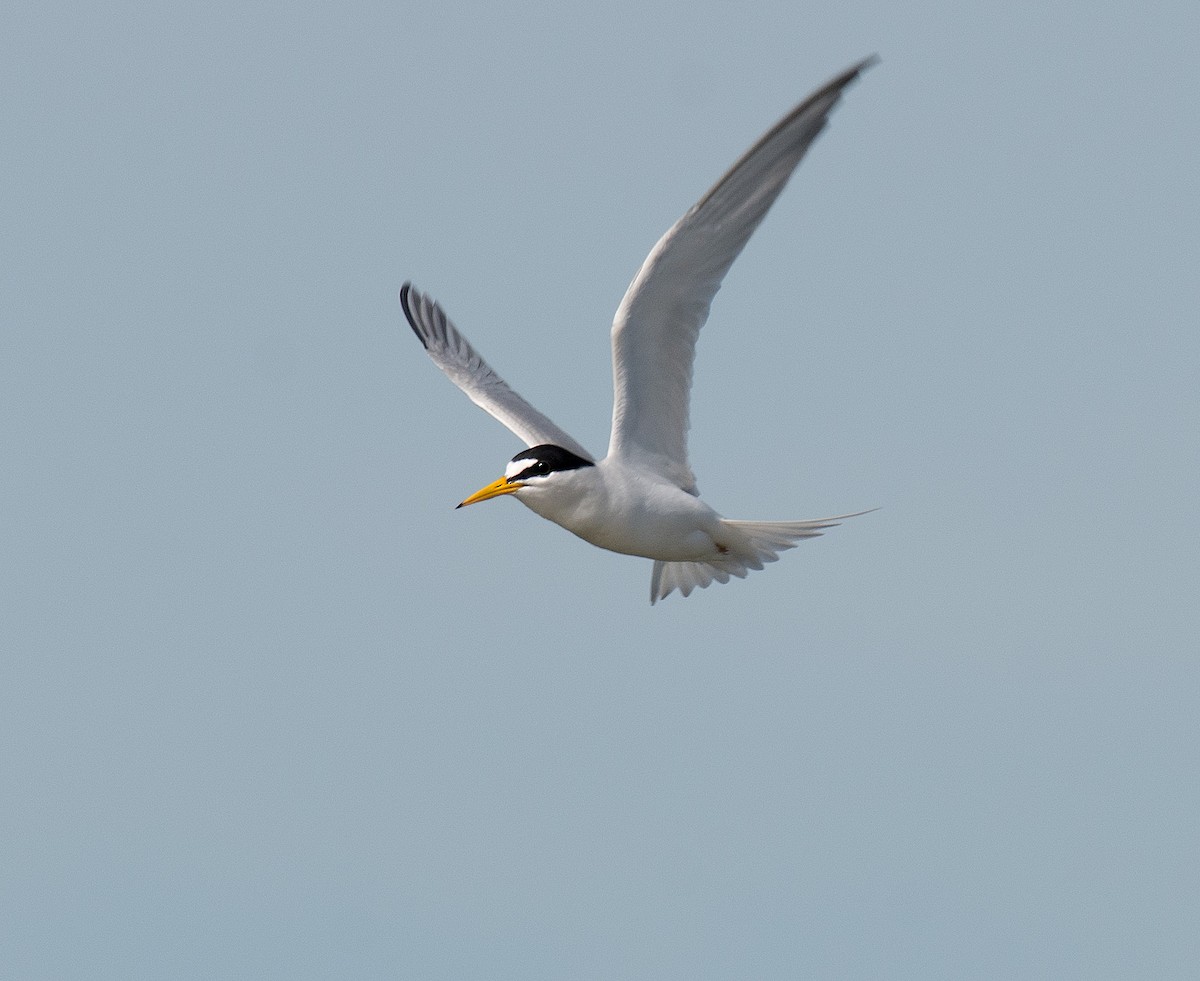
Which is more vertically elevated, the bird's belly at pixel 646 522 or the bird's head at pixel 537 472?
the bird's head at pixel 537 472

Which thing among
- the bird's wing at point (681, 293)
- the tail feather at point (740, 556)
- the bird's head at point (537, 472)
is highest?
the bird's wing at point (681, 293)

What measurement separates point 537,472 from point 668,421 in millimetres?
1097

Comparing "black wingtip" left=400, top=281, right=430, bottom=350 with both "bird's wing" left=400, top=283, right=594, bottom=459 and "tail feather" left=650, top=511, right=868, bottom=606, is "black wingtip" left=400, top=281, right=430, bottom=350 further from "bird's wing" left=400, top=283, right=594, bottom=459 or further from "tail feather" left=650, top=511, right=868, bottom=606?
"tail feather" left=650, top=511, right=868, bottom=606

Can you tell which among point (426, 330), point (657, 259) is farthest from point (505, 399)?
point (657, 259)

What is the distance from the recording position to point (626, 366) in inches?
494

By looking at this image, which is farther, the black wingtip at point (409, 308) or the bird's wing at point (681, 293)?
the black wingtip at point (409, 308)

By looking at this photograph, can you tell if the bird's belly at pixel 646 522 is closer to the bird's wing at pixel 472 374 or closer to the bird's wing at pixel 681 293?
the bird's wing at pixel 681 293

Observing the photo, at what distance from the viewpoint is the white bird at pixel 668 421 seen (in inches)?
455

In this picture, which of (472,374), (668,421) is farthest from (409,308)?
(668,421)

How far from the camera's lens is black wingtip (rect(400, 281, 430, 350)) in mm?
16719

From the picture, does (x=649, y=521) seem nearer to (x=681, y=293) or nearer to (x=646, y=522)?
(x=646, y=522)

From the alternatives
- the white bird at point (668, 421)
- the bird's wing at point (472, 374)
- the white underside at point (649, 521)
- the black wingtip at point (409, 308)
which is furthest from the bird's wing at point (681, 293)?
the black wingtip at point (409, 308)

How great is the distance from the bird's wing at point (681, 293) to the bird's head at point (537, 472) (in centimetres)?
57

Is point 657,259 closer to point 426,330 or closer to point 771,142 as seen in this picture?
point 771,142
